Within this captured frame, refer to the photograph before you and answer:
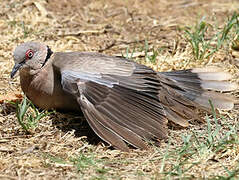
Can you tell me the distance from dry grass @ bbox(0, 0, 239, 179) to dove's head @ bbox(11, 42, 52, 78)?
0.44 metres

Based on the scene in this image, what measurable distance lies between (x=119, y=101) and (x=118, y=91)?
120mm

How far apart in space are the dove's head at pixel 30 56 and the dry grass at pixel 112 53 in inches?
17.4

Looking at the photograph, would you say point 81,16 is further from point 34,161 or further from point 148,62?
point 34,161

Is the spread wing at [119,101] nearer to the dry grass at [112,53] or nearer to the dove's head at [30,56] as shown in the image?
the dry grass at [112,53]

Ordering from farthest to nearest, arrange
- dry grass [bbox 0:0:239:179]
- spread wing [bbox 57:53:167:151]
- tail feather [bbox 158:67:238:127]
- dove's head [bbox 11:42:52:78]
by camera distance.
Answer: dove's head [bbox 11:42:52:78], tail feather [bbox 158:67:238:127], spread wing [bbox 57:53:167:151], dry grass [bbox 0:0:239:179]

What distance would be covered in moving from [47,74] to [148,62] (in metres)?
1.50

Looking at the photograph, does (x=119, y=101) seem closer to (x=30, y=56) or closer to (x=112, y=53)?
(x=30, y=56)

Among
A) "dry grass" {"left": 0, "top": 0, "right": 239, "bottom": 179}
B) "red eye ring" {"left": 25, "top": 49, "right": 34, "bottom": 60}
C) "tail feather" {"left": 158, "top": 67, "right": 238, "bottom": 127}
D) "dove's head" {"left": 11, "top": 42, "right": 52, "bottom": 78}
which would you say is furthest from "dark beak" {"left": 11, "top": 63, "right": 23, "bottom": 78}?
"tail feather" {"left": 158, "top": 67, "right": 238, "bottom": 127}

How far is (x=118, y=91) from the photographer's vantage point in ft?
14.5

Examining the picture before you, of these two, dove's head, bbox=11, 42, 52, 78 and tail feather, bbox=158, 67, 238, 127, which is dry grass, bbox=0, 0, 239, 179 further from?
dove's head, bbox=11, 42, 52, 78

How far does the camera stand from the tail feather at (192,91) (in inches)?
187

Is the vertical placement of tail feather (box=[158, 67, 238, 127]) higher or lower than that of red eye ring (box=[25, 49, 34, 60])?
lower

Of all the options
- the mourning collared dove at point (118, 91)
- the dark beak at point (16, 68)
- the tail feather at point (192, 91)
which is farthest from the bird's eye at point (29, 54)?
the tail feather at point (192, 91)

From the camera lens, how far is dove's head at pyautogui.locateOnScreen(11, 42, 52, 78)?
4844 millimetres
